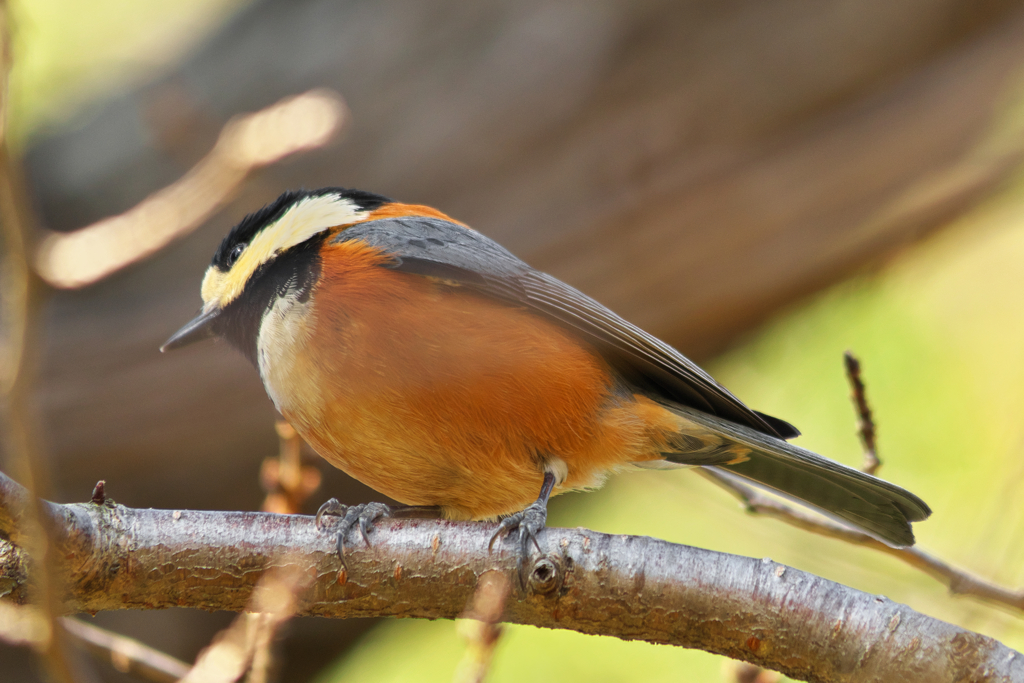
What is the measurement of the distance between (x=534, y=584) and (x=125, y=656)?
4.23 feet

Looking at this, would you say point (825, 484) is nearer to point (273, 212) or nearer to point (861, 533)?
point (861, 533)

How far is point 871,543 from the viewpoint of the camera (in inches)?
115

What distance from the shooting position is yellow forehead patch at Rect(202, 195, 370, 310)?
3.22 meters

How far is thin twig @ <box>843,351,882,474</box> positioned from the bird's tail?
0.22 ft

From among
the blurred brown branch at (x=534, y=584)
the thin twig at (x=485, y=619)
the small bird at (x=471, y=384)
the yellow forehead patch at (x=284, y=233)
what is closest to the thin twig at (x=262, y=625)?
the blurred brown branch at (x=534, y=584)

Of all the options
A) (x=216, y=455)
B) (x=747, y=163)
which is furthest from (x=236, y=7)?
(x=747, y=163)

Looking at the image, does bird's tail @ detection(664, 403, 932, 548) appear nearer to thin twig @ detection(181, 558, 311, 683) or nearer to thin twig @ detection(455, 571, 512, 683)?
thin twig @ detection(455, 571, 512, 683)

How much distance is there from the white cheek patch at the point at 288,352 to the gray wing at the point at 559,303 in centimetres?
33

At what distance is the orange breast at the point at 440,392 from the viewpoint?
105 inches

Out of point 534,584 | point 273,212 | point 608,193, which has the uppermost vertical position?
point 608,193

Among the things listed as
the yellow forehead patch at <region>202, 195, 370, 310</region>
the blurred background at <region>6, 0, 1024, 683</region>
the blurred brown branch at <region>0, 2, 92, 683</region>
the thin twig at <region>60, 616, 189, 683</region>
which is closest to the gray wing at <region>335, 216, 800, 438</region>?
the yellow forehead patch at <region>202, 195, 370, 310</region>

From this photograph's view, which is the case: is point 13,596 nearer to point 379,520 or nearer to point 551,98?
point 379,520

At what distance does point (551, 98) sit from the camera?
5.25m

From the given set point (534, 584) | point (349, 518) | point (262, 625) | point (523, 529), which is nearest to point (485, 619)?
point (534, 584)
